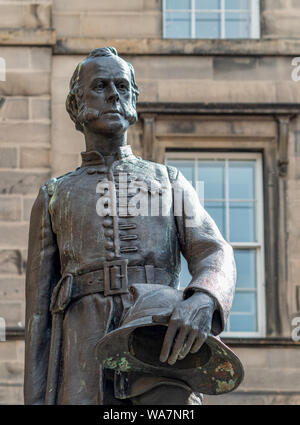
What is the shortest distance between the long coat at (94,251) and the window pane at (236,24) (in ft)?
39.6

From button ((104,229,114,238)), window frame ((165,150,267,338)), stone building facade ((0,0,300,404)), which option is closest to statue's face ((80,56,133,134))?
button ((104,229,114,238))

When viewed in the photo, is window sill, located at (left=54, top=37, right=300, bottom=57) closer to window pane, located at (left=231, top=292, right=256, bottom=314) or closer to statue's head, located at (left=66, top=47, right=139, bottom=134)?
window pane, located at (left=231, top=292, right=256, bottom=314)

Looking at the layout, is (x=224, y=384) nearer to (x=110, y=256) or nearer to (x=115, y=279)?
(x=115, y=279)

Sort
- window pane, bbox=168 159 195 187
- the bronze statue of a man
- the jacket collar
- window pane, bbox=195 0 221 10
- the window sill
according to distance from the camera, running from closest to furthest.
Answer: the bronze statue of a man, the jacket collar, window pane, bbox=168 159 195 187, the window sill, window pane, bbox=195 0 221 10

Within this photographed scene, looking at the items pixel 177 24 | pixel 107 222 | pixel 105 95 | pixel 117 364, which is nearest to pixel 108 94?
pixel 105 95

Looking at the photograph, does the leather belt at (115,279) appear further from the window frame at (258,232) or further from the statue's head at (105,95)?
the window frame at (258,232)

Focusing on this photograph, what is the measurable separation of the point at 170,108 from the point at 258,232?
5.33 ft

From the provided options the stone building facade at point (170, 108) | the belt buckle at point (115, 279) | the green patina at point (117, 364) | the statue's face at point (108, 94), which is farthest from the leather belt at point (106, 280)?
the stone building facade at point (170, 108)

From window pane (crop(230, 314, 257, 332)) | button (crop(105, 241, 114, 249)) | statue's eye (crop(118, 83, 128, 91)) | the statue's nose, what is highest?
statue's eye (crop(118, 83, 128, 91))

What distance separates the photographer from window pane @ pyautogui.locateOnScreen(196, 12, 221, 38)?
19.8 metres

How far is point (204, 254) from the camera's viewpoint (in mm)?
7473

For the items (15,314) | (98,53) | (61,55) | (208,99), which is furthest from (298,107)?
(98,53)

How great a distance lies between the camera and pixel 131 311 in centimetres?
703

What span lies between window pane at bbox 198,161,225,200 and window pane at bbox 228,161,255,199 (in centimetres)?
11
